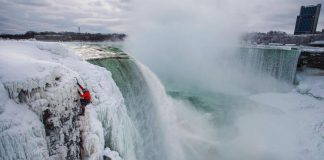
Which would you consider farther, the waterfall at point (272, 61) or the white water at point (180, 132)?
the waterfall at point (272, 61)

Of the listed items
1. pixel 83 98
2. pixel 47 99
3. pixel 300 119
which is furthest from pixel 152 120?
pixel 300 119

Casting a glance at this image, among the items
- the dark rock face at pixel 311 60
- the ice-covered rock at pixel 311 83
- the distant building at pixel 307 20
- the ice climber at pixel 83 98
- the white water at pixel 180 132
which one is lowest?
the white water at pixel 180 132

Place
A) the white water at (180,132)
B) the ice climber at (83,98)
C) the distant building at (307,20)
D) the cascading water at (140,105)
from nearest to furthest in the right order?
the ice climber at (83,98), the cascading water at (140,105), the white water at (180,132), the distant building at (307,20)

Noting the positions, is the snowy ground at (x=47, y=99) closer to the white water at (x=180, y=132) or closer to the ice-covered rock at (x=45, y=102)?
the ice-covered rock at (x=45, y=102)

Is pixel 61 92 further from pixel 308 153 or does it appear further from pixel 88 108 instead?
pixel 308 153

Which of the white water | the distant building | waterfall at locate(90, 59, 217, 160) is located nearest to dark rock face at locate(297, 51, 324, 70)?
the white water

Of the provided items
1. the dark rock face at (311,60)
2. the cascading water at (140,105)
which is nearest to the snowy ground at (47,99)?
the cascading water at (140,105)
